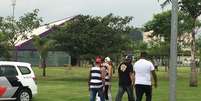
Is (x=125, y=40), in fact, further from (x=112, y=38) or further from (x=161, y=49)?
(x=161, y=49)

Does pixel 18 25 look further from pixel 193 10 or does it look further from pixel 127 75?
pixel 127 75

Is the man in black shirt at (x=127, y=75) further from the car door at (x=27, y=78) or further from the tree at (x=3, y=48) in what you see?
the tree at (x=3, y=48)

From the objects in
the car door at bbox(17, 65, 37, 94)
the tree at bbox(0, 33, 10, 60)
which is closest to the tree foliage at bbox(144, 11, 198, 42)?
the tree at bbox(0, 33, 10, 60)

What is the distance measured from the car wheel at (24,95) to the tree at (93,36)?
79.0 feet

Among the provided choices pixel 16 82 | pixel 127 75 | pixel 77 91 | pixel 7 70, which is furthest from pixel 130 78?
pixel 77 91

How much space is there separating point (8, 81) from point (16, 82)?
0.36 meters

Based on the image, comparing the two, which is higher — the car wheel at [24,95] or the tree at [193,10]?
the tree at [193,10]

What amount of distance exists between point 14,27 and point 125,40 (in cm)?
936

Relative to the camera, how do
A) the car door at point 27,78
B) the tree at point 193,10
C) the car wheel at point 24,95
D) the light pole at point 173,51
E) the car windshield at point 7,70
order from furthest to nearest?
the tree at point 193,10 → the car door at point 27,78 → the car wheel at point 24,95 → the car windshield at point 7,70 → the light pole at point 173,51

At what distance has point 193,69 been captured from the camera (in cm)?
3703

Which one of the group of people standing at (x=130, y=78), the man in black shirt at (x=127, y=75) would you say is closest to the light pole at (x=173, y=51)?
the group of people standing at (x=130, y=78)

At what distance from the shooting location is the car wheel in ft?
71.6

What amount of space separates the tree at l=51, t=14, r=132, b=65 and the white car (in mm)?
23955

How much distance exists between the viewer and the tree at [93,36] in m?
46.6
